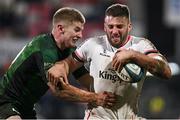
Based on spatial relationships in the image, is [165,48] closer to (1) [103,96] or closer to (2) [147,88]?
(2) [147,88]

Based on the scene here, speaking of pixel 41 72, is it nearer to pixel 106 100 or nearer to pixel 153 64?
pixel 106 100

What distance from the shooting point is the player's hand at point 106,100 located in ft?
18.2

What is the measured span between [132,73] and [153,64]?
0.36m

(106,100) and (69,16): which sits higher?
(69,16)

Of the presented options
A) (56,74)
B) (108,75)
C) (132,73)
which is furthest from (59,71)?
(132,73)

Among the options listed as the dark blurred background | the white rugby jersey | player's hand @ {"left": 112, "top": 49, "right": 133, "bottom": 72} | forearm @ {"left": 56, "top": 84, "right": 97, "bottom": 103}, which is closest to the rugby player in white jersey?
the white rugby jersey

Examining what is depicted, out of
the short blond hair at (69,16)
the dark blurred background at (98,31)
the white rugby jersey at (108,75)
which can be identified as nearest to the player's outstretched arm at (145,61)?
the white rugby jersey at (108,75)

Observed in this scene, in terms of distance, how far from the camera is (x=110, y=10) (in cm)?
546

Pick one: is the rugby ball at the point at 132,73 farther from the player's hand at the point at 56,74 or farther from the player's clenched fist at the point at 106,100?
the player's hand at the point at 56,74

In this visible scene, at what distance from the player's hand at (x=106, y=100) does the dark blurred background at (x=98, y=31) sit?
3.25 m

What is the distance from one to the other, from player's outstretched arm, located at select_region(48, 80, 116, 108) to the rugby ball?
0.20m

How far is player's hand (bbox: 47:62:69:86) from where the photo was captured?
17.9 ft

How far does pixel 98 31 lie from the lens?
13.5 metres

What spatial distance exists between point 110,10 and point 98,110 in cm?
85
